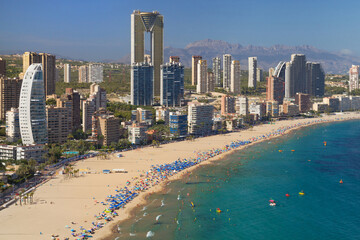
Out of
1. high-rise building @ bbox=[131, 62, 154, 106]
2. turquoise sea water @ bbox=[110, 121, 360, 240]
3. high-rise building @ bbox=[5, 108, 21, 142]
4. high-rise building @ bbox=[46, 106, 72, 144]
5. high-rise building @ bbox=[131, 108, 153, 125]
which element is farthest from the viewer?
high-rise building @ bbox=[131, 62, 154, 106]

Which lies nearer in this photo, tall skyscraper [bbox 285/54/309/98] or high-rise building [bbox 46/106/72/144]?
high-rise building [bbox 46/106/72/144]

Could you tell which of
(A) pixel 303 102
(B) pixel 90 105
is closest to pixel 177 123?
(B) pixel 90 105

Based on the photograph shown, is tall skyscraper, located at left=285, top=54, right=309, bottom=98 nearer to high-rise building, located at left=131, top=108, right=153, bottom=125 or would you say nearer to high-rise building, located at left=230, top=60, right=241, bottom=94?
high-rise building, located at left=230, top=60, right=241, bottom=94

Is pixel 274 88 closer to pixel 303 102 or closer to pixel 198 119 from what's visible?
pixel 303 102

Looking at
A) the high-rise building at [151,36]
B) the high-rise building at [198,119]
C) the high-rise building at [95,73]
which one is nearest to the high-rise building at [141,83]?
the high-rise building at [151,36]

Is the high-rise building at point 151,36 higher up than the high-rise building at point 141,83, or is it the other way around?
the high-rise building at point 151,36

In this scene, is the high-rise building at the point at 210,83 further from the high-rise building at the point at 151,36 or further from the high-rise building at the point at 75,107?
the high-rise building at the point at 75,107

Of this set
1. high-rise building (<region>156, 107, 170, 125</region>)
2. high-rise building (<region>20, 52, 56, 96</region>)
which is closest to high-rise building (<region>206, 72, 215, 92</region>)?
high-rise building (<region>156, 107, 170, 125</region>)
